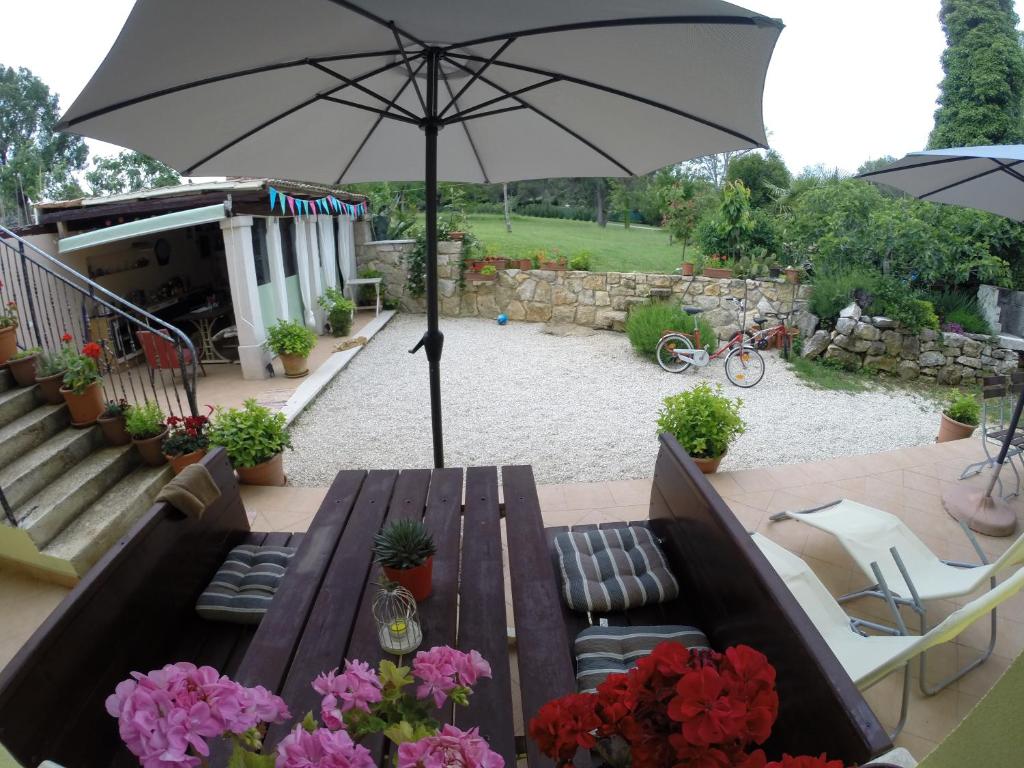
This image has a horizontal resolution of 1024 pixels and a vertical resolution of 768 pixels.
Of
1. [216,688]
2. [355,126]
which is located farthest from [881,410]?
[216,688]

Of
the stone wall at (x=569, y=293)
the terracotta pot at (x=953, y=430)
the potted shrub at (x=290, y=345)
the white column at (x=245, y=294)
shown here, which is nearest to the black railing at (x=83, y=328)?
the white column at (x=245, y=294)

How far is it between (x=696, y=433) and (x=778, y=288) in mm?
5557

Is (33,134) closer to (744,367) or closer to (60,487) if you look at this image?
(60,487)

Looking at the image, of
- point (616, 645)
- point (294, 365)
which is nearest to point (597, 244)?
point (294, 365)

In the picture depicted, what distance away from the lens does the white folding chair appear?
226 centimetres

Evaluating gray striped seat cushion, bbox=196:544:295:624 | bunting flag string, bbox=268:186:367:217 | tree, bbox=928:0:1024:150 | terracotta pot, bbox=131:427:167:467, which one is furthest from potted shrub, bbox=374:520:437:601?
tree, bbox=928:0:1024:150

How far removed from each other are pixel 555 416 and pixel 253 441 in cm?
302

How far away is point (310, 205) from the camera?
724cm

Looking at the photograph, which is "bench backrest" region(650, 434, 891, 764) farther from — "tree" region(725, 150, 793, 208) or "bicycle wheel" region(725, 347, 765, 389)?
"tree" region(725, 150, 793, 208)

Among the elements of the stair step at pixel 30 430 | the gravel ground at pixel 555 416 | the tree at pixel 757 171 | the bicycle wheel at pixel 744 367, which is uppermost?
the tree at pixel 757 171

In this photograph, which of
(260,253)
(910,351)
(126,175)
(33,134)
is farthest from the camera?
(33,134)

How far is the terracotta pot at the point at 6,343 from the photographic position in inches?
148

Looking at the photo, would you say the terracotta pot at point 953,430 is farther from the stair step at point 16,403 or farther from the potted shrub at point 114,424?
the stair step at point 16,403

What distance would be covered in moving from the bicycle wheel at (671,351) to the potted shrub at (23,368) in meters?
6.48
